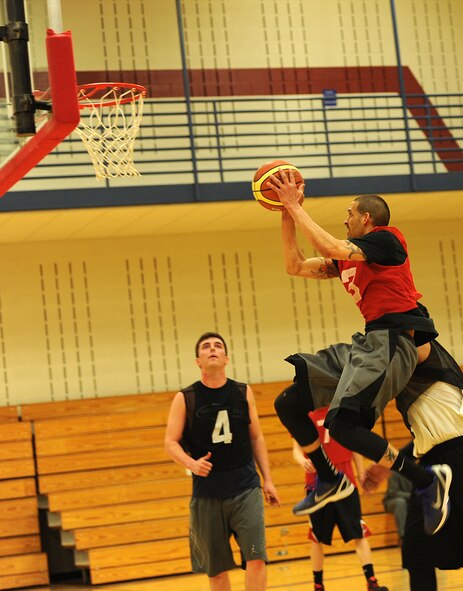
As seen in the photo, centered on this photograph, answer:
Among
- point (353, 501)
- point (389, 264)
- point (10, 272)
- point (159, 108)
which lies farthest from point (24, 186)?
point (389, 264)

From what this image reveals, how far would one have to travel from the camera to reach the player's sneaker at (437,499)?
14.3ft

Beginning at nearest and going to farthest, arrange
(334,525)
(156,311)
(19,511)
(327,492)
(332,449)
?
1. (327,492)
2. (334,525)
3. (332,449)
4. (19,511)
5. (156,311)

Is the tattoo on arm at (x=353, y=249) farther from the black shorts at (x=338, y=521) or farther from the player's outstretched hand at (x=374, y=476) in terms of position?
the black shorts at (x=338, y=521)

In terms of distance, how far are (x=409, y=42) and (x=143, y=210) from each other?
5239 mm

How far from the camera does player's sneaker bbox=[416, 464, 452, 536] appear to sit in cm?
436

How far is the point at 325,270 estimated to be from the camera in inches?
199

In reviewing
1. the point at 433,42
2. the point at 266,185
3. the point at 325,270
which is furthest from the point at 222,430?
the point at 433,42

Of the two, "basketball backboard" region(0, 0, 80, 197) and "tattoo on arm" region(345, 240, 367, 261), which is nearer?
"tattoo on arm" region(345, 240, 367, 261)

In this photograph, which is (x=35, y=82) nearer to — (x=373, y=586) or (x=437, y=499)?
(x=437, y=499)

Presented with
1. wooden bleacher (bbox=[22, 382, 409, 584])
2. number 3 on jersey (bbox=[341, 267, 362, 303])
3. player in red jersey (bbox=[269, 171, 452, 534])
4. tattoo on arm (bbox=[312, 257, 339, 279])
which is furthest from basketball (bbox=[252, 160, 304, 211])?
wooden bleacher (bbox=[22, 382, 409, 584])

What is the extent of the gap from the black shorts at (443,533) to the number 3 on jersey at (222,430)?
194 centimetres

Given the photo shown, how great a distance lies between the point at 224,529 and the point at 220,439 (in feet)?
1.97

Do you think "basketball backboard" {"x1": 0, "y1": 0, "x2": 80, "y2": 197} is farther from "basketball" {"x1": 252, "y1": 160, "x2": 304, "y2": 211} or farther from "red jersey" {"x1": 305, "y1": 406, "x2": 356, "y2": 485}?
"red jersey" {"x1": 305, "y1": 406, "x2": 356, "y2": 485}

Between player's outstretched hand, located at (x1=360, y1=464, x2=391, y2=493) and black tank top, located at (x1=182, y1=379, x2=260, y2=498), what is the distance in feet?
5.39
